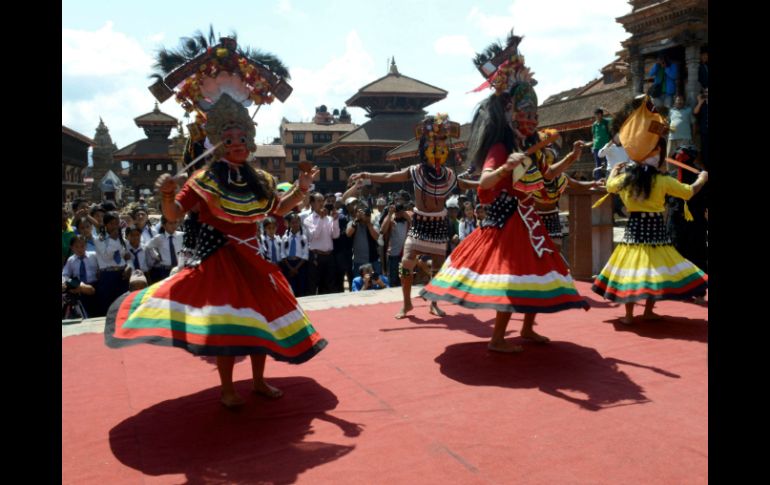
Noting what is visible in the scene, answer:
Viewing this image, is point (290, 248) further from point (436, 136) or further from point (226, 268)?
point (226, 268)

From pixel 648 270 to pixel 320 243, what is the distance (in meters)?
5.10

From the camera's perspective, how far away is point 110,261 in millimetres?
7293

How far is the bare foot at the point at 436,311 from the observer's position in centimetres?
629

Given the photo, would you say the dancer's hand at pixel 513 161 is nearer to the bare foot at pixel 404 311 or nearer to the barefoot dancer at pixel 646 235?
the barefoot dancer at pixel 646 235

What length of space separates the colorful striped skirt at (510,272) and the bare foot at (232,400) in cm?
168

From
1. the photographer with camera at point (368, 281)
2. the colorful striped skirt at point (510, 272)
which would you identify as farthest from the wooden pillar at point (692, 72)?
the colorful striped skirt at point (510, 272)

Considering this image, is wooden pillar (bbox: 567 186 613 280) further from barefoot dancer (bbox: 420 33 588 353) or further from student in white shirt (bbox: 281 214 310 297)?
student in white shirt (bbox: 281 214 310 297)

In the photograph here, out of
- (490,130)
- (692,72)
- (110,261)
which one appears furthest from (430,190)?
(692,72)

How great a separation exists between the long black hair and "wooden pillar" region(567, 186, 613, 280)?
3.75m

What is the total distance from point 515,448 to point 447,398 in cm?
81
